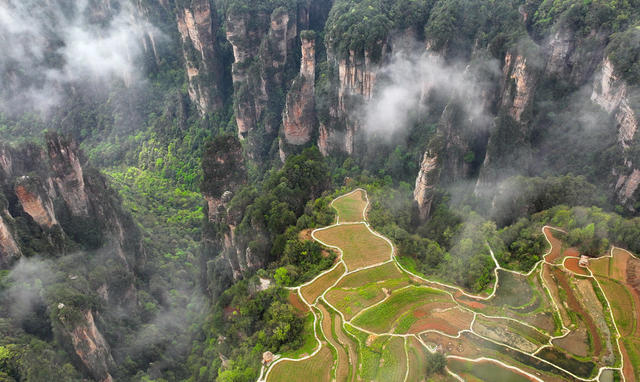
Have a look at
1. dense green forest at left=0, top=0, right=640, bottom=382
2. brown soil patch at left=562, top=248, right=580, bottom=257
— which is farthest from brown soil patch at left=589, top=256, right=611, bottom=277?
dense green forest at left=0, top=0, right=640, bottom=382

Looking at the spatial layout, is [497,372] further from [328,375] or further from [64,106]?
[64,106]

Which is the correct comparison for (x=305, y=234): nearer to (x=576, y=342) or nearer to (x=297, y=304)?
(x=297, y=304)

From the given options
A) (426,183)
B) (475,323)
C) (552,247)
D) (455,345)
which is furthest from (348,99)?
(455,345)

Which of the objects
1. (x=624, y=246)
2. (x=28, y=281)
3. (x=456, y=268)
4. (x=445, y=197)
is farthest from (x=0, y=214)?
(x=624, y=246)

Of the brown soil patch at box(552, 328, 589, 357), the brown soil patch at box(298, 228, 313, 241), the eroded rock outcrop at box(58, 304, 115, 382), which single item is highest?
the brown soil patch at box(298, 228, 313, 241)

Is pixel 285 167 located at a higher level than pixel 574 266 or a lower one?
higher

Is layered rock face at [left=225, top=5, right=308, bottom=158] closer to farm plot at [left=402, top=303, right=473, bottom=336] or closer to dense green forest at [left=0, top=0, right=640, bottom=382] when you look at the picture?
dense green forest at [left=0, top=0, right=640, bottom=382]
